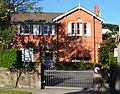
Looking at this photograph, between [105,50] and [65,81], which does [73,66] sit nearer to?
[105,50]

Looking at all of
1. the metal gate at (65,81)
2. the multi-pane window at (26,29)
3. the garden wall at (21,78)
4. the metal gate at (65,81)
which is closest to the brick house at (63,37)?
the multi-pane window at (26,29)

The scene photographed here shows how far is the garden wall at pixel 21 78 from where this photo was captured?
16250 mm

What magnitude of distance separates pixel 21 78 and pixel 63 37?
20.6 metres

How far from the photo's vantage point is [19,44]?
119ft

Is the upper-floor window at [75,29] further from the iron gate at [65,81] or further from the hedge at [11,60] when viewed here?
the iron gate at [65,81]

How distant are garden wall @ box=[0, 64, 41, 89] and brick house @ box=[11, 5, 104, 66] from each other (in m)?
19.1

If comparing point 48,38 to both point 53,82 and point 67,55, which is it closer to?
point 67,55

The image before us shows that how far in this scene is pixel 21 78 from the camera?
16.6m

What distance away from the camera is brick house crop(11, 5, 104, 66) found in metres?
36.2

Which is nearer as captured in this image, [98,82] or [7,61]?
[98,82]

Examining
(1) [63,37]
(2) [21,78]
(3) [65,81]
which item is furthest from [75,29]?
(2) [21,78]

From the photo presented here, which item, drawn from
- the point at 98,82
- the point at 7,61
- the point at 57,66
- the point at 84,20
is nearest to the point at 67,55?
the point at 57,66

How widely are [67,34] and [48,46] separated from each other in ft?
10.1

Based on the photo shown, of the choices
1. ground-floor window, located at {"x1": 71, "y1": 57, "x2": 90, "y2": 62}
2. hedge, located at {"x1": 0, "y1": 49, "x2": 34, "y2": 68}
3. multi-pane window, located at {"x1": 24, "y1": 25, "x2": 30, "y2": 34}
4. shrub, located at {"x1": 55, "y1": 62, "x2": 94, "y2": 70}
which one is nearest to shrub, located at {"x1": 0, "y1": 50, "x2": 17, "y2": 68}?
hedge, located at {"x1": 0, "y1": 49, "x2": 34, "y2": 68}
